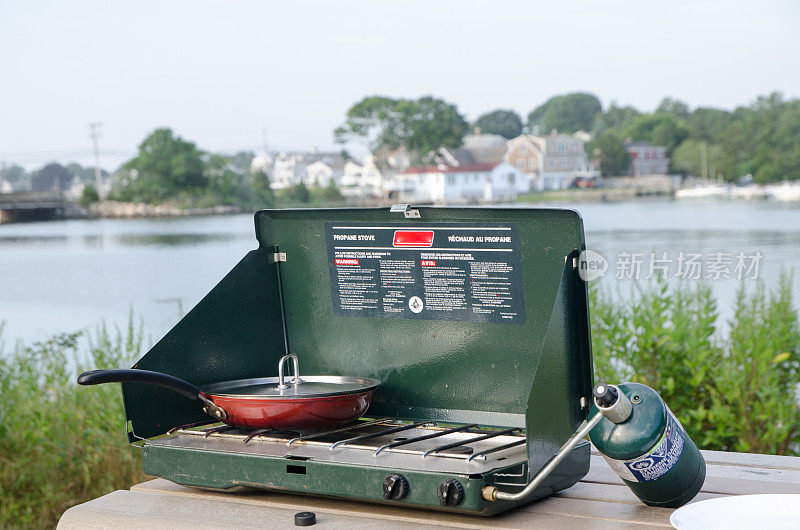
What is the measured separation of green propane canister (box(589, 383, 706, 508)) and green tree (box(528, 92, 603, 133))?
22.8ft

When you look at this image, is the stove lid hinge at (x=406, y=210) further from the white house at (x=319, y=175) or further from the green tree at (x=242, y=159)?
the green tree at (x=242, y=159)

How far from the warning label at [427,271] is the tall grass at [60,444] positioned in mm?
2012

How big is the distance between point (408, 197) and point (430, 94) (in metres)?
1.40

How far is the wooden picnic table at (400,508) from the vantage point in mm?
1428

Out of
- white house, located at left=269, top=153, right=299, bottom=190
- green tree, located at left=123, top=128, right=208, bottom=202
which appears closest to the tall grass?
white house, located at left=269, top=153, right=299, bottom=190

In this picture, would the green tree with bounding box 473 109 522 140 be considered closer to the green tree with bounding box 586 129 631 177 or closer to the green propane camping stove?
the green tree with bounding box 586 129 631 177

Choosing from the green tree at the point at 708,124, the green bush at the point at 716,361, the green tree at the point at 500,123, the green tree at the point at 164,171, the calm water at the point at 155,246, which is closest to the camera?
the green bush at the point at 716,361

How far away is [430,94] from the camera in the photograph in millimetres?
9102

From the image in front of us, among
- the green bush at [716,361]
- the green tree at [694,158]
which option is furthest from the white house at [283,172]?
the green bush at [716,361]

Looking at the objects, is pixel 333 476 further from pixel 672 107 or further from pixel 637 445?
pixel 672 107

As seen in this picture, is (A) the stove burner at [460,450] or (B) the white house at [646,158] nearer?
(A) the stove burner at [460,450]

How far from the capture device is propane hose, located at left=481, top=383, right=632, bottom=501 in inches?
53.7

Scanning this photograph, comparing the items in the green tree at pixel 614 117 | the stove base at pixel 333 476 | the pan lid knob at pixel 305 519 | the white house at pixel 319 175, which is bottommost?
the pan lid knob at pixel 305 519

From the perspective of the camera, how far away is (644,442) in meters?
1.38
